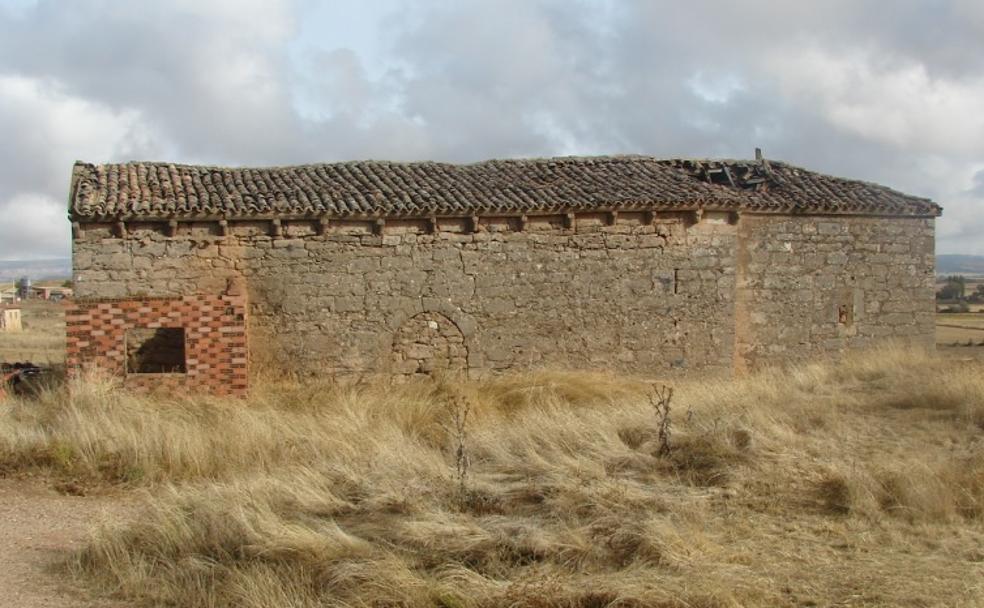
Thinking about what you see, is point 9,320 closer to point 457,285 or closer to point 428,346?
point 428,346

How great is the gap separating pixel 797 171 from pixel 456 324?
7.06m

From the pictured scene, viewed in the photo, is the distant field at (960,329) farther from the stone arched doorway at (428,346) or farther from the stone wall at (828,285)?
the stone arched doorway at (428,346)

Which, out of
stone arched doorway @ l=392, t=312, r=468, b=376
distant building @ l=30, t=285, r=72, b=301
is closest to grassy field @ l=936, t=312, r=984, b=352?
stone arched doorway @ l=392, t=312, r=468, b=376

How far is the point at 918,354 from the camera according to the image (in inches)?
534

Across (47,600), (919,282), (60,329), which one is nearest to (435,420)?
(47,600)

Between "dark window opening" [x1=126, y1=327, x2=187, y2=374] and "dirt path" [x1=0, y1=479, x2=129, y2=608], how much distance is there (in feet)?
14.9

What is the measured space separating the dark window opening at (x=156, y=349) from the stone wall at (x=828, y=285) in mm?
8528

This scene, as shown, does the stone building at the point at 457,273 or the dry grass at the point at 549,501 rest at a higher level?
the stone building at the point at 457,273

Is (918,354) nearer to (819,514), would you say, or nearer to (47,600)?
(819,514)

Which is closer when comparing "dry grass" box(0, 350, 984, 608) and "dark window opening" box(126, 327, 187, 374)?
"dry grass" box(0, 350, 984, 608)

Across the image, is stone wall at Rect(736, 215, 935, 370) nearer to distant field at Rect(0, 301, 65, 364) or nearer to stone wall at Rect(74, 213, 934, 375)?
stone wall at Rect(74, 213, 934, 375)

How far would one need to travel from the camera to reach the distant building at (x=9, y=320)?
1427 inches

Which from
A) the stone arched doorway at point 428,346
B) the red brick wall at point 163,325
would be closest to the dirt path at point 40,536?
the red brick wall at point 163,325

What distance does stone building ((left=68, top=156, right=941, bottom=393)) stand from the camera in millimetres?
12398
